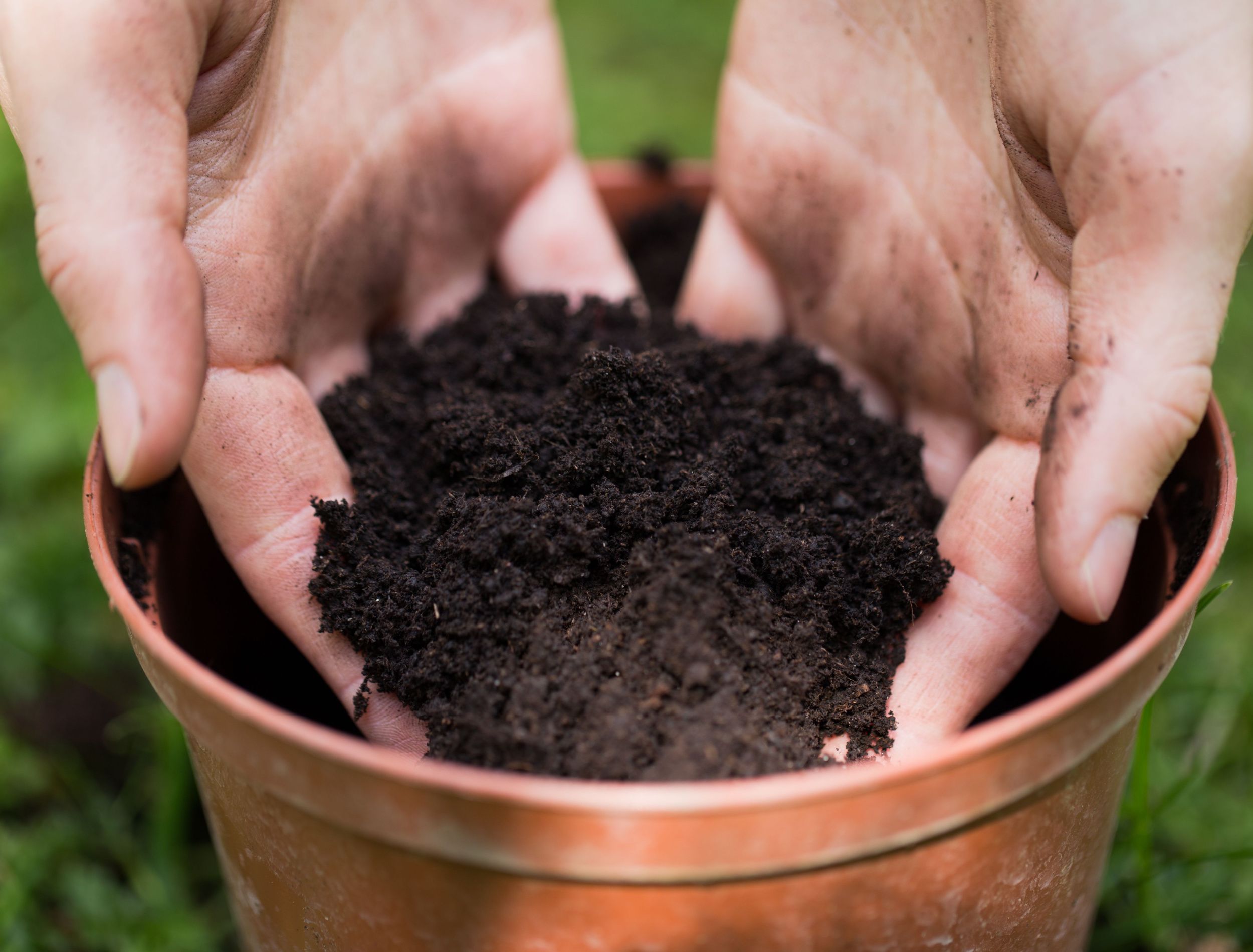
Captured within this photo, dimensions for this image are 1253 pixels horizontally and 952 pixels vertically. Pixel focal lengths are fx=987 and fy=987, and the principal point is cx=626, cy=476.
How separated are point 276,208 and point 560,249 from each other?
2.00 ft

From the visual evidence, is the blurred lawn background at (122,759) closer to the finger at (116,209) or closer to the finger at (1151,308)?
the finger at (1151,308)

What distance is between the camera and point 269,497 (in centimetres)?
116

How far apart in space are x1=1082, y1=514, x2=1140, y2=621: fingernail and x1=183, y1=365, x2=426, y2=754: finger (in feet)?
2.48

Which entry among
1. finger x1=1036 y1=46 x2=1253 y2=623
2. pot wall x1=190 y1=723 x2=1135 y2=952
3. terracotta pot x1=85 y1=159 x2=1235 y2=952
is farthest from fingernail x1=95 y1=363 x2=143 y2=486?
finger x1=1036 y1=46 x2=1253 y2=623

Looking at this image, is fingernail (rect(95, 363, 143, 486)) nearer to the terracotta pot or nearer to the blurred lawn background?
the terracotta pot

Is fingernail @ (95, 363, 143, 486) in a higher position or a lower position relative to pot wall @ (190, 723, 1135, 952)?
higher

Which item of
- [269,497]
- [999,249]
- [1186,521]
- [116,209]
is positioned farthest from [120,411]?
[1186,521]

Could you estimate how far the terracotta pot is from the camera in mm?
730

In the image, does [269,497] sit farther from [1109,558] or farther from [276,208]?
[1109,558]

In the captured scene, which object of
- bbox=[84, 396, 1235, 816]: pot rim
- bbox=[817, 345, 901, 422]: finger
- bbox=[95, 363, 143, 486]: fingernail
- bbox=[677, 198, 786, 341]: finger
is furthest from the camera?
bbox=[677, 198, 786, 341]: finger

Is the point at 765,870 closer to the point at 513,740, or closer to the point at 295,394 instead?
the point at 513,740

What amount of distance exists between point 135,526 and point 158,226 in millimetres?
470

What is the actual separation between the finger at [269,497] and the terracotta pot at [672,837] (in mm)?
147

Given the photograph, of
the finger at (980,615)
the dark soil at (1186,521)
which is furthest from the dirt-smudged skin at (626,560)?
the dark soil at (1186,521)
